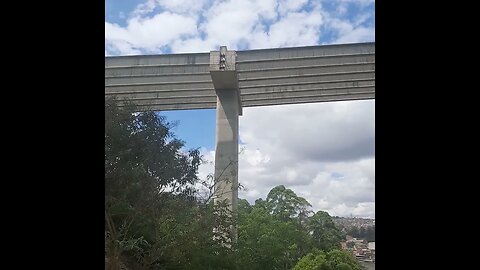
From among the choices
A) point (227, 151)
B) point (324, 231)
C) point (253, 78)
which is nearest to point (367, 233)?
point (324, 231)

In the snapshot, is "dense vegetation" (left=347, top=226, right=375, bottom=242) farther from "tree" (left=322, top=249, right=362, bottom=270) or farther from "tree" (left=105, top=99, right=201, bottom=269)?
"tree" (left=105, top=99, right=201, bottom=269)

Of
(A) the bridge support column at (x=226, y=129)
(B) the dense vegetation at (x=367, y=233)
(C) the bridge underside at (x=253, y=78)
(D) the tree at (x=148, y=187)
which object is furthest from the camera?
(A) the bridge support column at (x=226, y=129)

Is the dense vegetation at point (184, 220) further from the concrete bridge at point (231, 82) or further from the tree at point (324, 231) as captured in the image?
the concrete bridge at point (231, 82)

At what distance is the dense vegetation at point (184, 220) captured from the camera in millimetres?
2930

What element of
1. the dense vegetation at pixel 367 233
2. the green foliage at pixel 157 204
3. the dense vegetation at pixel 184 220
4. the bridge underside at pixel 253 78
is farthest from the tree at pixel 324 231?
the bridge underside at pixel 253 78

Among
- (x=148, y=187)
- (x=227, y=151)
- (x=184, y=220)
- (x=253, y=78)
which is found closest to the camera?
(x=148, y=187)

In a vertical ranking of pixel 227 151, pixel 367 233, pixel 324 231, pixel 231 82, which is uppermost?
pixel 231 82

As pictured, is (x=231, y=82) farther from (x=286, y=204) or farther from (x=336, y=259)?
(x=336, y=259)

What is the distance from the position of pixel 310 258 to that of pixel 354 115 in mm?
1499

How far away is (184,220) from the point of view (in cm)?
326

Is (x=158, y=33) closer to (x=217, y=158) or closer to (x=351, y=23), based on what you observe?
(x=351, y=23)

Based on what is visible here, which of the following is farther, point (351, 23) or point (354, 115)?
point (354, 115)
